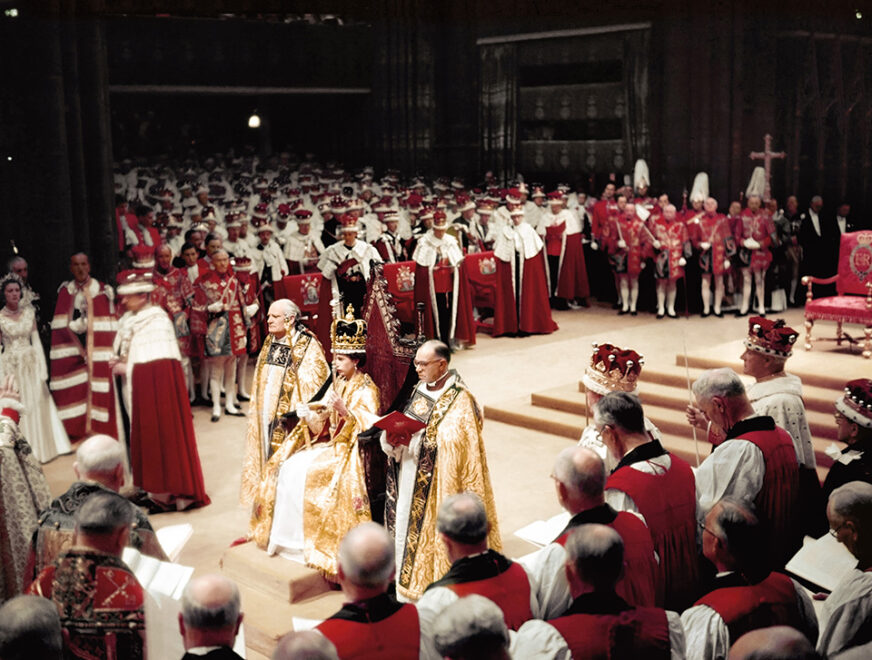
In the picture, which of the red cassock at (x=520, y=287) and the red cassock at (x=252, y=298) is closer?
the red cassock at (x=252, y=298)

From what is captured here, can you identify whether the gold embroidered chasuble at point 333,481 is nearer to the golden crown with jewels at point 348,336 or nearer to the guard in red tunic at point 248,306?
the golden crown with jewels at point 348,336

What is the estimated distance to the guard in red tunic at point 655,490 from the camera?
4.28 meters

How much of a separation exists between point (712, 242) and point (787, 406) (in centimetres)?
866

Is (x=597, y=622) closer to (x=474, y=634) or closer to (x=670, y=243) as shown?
(x=474, y=634)

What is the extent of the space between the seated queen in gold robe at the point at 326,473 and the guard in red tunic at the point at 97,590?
220 cm

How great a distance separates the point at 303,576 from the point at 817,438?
4.58 meters

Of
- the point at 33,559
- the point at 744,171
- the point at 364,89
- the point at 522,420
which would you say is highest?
the point at 364,89

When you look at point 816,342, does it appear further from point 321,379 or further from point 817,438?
point 321,379

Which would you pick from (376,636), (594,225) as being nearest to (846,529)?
(376,636)

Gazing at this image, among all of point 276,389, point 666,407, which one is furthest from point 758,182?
point 276,389

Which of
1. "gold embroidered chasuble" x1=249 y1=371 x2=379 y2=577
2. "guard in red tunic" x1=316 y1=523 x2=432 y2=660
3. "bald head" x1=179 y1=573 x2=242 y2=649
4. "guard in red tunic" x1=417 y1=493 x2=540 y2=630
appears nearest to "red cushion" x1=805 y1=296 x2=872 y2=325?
"gold embroidered chasuble" x1=249 y1=371 x2=379 y2=577

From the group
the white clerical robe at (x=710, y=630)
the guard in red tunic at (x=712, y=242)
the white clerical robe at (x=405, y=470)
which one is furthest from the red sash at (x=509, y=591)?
the guard in red tunic at (x=712, y=242)

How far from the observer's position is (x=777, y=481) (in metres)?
4.78

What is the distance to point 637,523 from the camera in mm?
3912
